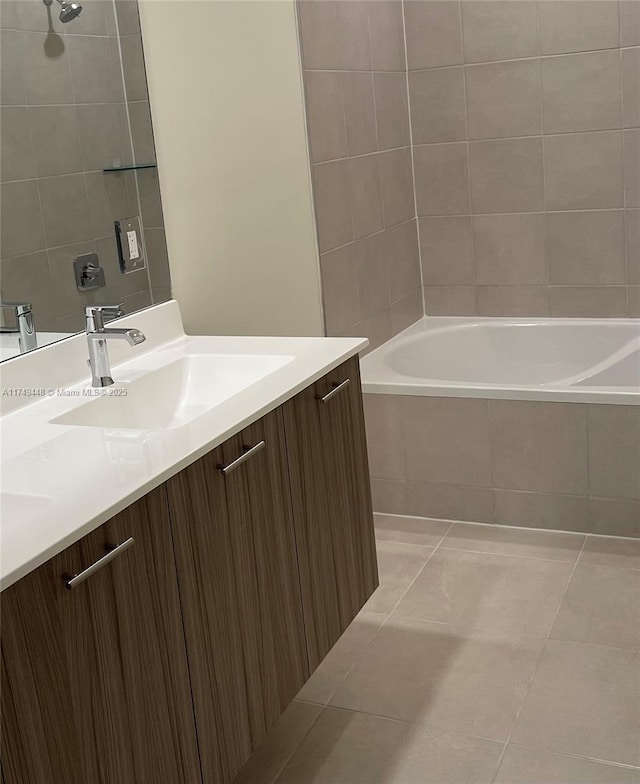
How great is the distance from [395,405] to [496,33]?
1514 mm

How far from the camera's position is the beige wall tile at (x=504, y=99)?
3.44m

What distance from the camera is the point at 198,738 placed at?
1470mm

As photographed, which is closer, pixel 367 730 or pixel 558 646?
pixel 367 730

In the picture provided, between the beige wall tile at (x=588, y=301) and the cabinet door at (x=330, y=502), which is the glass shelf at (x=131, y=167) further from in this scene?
the beige wall tile at (x=588, y=301)

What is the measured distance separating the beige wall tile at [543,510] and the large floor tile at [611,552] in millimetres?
76

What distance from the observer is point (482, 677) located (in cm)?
221

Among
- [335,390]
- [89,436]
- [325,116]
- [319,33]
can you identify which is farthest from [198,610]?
[319,33]

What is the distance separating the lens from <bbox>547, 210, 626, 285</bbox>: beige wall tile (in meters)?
3.46

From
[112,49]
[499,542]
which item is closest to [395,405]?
[499,542]

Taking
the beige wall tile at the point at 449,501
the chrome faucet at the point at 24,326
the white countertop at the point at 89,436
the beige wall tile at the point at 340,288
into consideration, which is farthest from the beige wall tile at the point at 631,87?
the chrome faucet at the point at 24,326

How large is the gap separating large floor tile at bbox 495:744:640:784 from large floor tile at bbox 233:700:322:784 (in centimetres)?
45

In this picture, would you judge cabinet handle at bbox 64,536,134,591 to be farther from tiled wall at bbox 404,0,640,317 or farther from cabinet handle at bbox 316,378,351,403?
tiled wall at bbox 404,0,640,317

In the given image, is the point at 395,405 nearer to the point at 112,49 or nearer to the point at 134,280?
the point at 134,280

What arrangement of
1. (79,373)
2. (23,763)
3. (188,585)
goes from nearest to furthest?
(23,763), (188,585), (79,373)
